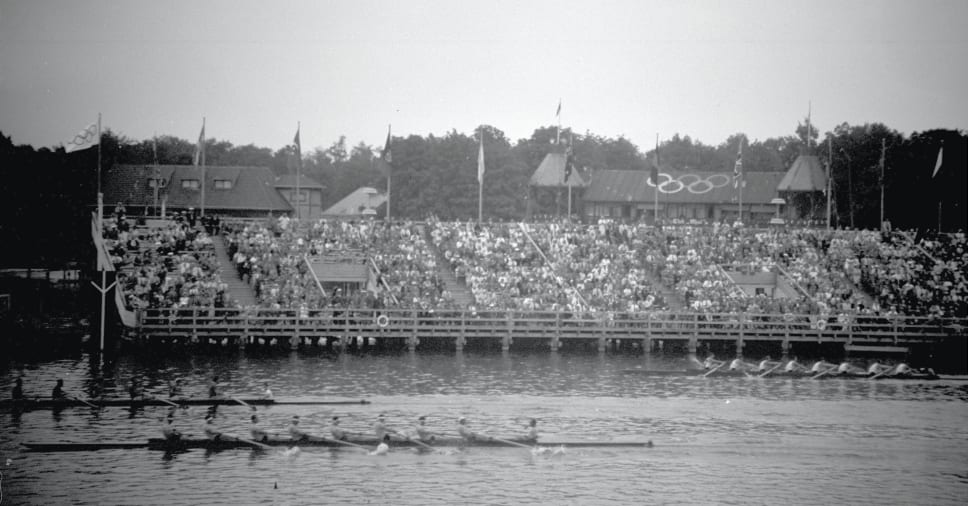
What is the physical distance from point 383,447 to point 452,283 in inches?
904

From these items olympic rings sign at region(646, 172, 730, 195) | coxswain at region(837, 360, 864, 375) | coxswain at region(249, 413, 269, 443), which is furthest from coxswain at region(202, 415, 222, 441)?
olympic rings sign at region(646, 172, 730, 195)

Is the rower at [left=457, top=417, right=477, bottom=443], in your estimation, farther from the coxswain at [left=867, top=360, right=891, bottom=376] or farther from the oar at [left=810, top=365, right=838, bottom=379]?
the coxswain at [left=867, top=360, right=891, bottom=376]

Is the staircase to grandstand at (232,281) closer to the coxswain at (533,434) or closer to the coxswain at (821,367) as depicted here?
the coxswain at (533,434)

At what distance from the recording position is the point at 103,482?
2625cm

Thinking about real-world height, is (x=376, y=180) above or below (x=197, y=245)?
above

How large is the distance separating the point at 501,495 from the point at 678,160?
9842cm

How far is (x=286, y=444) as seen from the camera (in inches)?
1168

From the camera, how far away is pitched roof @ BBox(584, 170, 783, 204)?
7605 centimetres

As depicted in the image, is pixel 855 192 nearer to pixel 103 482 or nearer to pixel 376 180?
pixel 376 180

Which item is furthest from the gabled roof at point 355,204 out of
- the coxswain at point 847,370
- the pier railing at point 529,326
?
the coxswain at point 847,370

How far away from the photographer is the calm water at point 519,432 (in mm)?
26469

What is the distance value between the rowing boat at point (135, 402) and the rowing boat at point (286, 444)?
4.78 meters

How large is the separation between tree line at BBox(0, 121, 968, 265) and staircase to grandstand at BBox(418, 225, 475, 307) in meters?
12.8

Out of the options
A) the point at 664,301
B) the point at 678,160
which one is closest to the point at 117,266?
the point at 664,301
